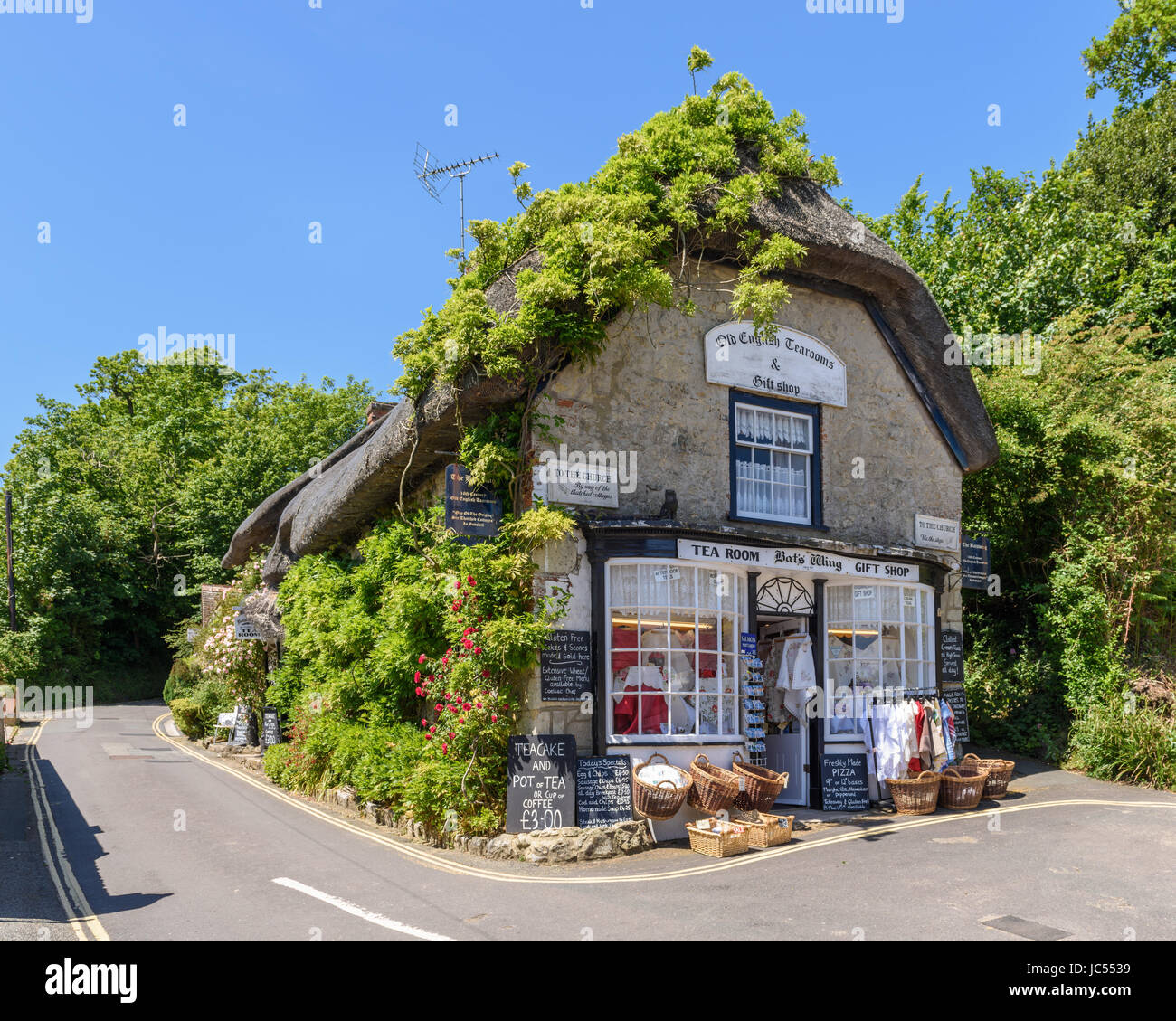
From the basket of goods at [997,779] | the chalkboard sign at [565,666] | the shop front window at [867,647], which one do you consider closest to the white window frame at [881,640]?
the shop front window at [867,647]

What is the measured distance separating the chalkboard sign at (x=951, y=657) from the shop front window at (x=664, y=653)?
4125 mm

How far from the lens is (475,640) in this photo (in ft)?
30.1

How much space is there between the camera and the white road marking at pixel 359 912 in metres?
6.15

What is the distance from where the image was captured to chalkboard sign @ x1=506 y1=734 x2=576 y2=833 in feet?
28.9

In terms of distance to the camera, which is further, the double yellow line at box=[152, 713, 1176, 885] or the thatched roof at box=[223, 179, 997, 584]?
the thatched roof at box=[223, 179, 997, 584]

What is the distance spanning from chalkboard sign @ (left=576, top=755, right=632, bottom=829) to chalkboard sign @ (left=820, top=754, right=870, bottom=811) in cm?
292

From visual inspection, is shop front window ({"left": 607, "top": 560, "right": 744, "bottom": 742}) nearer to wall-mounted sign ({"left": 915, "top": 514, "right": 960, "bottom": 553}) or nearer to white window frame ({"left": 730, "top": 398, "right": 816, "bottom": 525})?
white window frame ({"left": 730, "top": 398, "right": 816, "bottom": 525})

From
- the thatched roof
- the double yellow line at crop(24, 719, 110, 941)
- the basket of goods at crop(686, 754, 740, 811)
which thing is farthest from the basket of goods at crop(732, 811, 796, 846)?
the double yellow line at crop(24, 719, 110, 941)

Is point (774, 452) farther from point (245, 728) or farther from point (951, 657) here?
point (245, 728)

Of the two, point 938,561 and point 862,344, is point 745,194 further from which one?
point 938,561

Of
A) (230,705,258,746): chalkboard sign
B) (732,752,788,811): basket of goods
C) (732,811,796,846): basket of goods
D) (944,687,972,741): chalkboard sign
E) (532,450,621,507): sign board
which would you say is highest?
(532,450,621,507): sign board

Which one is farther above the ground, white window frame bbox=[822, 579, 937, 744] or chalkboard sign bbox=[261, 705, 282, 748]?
white window frame bbox=[822, 579, 937, 744]

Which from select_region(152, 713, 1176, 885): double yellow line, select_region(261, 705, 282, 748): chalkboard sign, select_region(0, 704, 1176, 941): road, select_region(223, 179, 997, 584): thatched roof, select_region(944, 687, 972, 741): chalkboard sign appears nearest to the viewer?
select_region(0, 704, 1176, 941): road

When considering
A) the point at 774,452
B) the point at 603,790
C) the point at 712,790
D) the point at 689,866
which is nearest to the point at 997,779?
the point at 712,790
